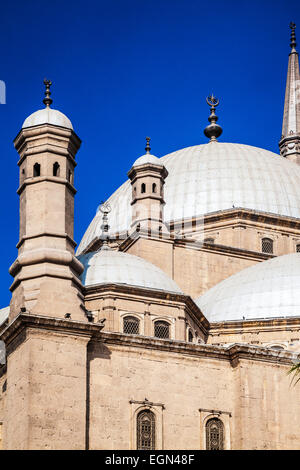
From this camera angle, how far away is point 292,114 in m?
51.2

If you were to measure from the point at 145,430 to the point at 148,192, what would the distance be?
11540 mm

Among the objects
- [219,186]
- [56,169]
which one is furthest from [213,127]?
[56,169]

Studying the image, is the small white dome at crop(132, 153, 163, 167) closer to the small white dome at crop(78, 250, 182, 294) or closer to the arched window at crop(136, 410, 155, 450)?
the small white dome at crop(78, 250, 182, 294)

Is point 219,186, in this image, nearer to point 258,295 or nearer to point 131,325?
point 258,295

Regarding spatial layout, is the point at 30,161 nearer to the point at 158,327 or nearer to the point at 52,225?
the point at 52,225

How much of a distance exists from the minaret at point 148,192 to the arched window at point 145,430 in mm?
10486

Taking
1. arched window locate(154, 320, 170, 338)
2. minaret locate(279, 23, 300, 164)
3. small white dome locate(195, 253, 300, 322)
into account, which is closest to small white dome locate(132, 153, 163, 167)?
small white dome locate(195, 253, 300, 322)

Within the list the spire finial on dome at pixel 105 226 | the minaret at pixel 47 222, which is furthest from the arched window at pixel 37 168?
the spire finial on dome at pixel 105 226

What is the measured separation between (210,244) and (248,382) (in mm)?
10316

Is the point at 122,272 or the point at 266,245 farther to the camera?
the point at 266,245

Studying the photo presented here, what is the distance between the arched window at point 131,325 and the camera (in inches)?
1190

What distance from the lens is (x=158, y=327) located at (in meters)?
30.6

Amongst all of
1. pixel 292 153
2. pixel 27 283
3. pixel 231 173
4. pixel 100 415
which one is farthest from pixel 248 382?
pixel 292 153

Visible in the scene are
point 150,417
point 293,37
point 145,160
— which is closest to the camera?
point 150,417
